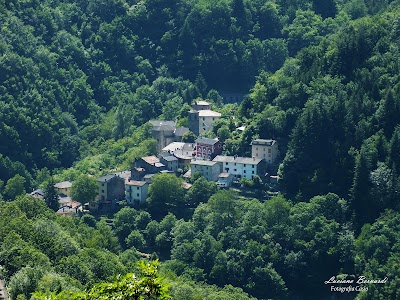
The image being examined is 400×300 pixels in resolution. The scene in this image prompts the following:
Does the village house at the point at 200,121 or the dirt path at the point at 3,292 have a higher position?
the dirt path at the point at 3,292

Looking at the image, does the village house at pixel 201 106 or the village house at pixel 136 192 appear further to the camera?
the village house at pixel 201 106

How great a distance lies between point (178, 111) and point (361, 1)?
29979 mm

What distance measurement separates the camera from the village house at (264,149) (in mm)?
92562

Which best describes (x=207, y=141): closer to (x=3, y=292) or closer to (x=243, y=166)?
(x=243, y=166)

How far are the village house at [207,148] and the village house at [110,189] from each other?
814cm

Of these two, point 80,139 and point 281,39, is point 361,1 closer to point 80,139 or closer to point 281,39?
point 281,39

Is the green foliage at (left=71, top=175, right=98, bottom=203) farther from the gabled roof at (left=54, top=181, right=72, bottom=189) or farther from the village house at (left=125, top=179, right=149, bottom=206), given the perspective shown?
the gabled roof at (left=54, top=181, right=72, bottom=189)

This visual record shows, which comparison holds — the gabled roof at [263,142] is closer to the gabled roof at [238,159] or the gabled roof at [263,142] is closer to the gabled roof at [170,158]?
the gabled roof at [238,159]

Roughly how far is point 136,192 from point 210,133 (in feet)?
38.2

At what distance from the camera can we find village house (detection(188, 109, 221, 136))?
102500 millimetres

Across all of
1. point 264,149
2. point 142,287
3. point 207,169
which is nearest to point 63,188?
point 207,169

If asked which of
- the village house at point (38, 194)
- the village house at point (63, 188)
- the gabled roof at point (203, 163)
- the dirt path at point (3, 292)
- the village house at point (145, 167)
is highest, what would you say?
the dirt path at point (3, 292)

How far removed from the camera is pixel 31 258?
60.4 meters

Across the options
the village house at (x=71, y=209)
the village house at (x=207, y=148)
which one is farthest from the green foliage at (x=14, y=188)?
the village house at (x=207, y=148)
